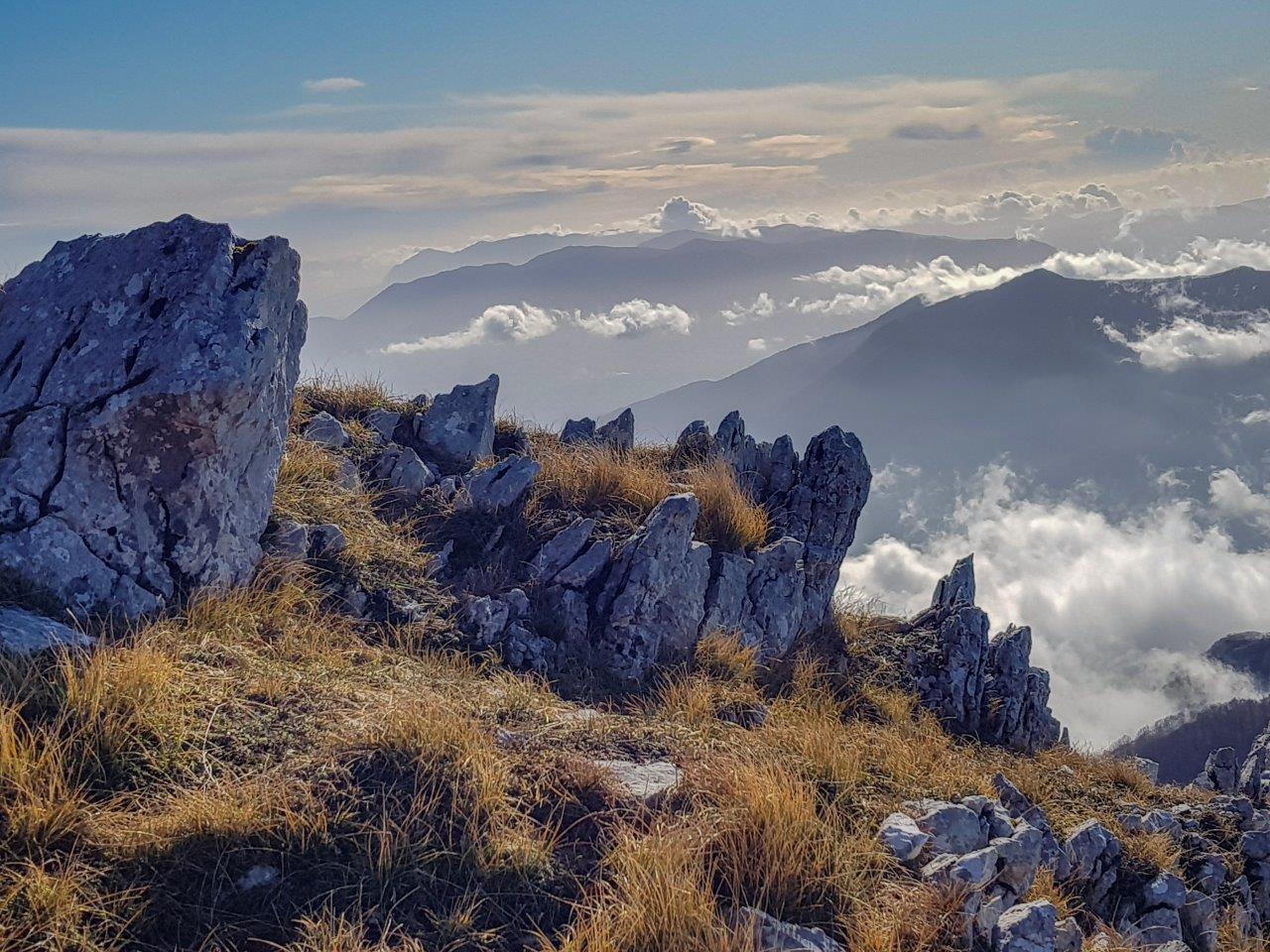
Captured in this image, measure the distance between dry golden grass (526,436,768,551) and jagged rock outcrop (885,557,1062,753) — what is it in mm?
2953

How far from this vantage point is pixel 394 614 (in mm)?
9898

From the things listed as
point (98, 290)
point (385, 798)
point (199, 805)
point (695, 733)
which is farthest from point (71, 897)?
point (98, 290)

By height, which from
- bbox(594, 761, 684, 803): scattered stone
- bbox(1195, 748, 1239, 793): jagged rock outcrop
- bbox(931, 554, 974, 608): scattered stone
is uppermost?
bbox(594, 761, 684, 803): scattered stone

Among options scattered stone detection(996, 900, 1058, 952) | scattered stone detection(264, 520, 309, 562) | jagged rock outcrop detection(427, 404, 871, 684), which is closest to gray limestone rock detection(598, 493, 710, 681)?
jagged rock outcrop detection(427, 404, 871, 684)

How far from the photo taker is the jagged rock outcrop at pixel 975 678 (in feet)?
42.4

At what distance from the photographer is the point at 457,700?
7391 millimetres

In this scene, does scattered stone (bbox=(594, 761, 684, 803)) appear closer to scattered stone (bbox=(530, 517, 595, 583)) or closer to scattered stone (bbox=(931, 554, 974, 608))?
scattered stone (bbox=(530, 517, 595, 583))

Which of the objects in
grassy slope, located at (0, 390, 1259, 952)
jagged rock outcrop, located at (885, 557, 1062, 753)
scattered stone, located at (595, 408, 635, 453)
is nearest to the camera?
grassy slope, located at (0, 390, 1259, 952)

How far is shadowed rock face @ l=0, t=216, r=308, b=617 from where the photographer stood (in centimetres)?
805

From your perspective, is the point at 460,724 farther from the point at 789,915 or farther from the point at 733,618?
the point at 733,618

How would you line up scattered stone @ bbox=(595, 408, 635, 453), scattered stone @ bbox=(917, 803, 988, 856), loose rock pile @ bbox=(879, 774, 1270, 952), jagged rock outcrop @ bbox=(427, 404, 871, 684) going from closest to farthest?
loose rock pile @ bbox=(879, 774, 1270, 952), scattered stone @ bbox=(917, 803, 988, 856), jagged rock outcrop @ bbox=(427, 404, 871, 684), scattered stone @ bbox=(595, 408, 635, 453)

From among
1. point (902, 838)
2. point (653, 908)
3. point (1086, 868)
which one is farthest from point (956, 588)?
point (653, 908)

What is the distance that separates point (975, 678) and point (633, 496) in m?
5.76

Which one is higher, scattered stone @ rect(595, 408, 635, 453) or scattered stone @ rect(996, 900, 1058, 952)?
scattered stone @ rect(595, 408, 635, 453)
